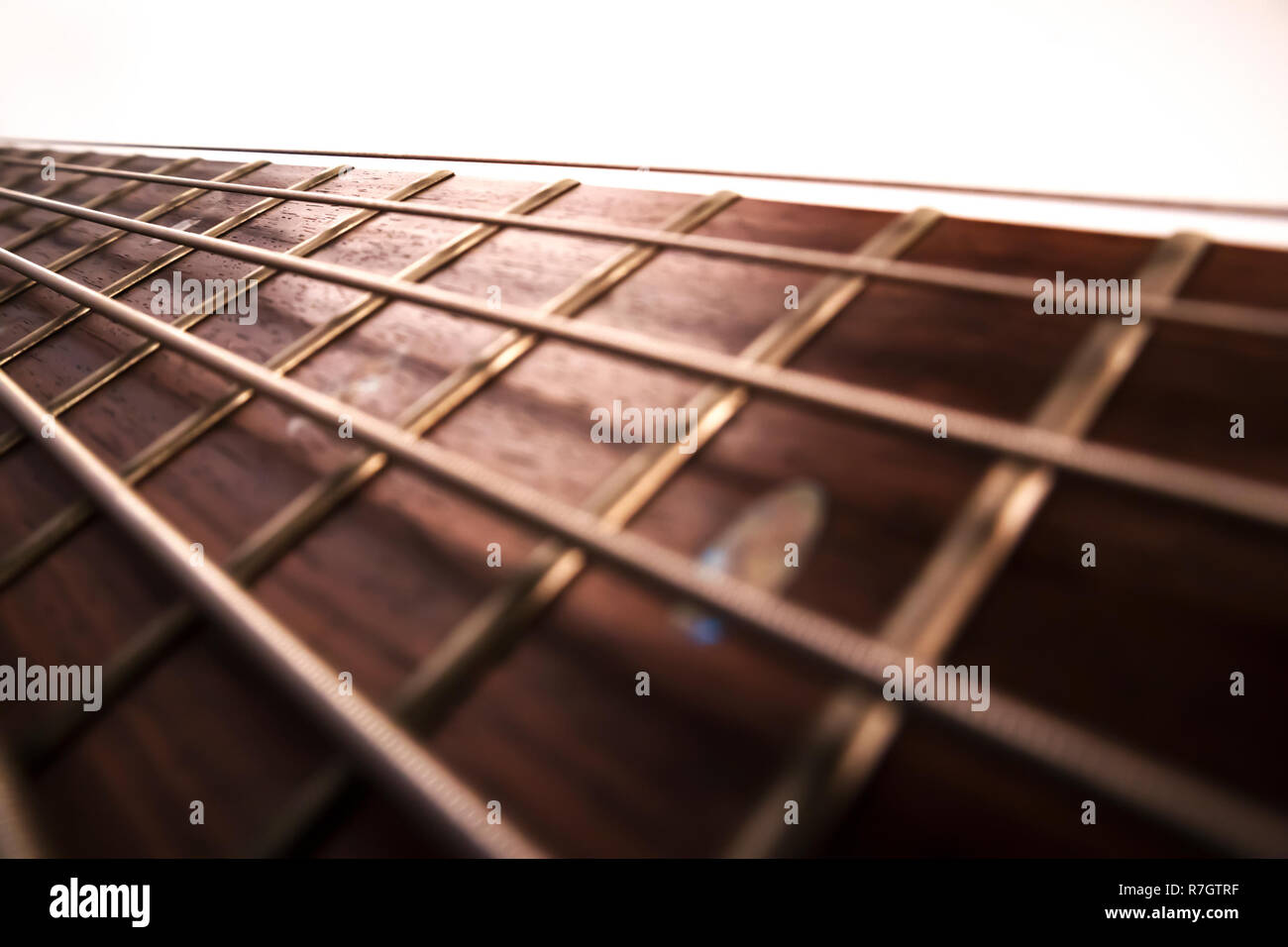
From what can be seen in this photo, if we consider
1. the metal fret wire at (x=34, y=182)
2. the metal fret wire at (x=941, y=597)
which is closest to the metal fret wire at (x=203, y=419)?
the metal fret wire at (x=941, y=597)

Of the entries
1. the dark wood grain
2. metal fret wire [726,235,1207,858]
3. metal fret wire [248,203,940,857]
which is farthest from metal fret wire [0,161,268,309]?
metal fret wire [726,235,1207,858]

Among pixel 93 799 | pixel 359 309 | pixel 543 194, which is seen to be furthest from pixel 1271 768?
pixel 543 194

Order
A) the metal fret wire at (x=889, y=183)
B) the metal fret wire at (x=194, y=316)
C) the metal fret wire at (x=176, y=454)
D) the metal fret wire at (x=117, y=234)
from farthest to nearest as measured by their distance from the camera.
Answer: the metal fret wire at (x=117, y=234), the metal fret wire at (x=194, y=316), the metal fret wire at (x=889, y=183), the metal fret wire at (x=176, y=454)

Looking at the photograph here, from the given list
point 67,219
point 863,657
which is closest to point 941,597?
point 863,657

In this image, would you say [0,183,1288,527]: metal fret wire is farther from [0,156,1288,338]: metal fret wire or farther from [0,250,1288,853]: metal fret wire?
[0,250,1288,853]: metal fret wire

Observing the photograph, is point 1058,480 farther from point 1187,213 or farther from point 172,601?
point 172,601

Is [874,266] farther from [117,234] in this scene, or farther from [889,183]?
[117,234]

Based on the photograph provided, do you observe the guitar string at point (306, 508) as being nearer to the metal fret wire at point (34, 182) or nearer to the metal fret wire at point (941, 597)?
the metal fret wire at point (941, 597)
